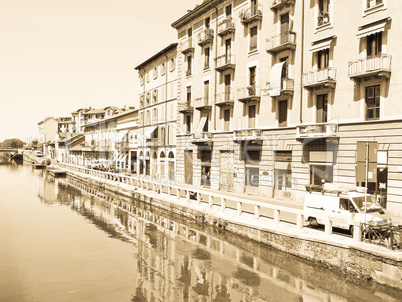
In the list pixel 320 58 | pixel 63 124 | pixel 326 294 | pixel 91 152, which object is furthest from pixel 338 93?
pixel 63 124

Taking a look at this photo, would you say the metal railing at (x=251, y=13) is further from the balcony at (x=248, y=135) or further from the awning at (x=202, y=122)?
the awning at (x=202, y=122)

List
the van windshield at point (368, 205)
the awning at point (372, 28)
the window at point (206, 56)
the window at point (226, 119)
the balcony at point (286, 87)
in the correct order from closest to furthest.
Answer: the van windshield at point (368, 205) → the awning at point (372, 28) → the balcony at point (286, 87) → the window at point (226, 119) → the window at point (206, 56)

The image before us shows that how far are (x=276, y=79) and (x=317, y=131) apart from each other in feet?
16.6

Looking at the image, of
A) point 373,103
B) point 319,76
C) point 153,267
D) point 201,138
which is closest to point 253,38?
point 319,76

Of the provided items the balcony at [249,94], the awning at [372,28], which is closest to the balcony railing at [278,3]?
the balcony at [249,94]

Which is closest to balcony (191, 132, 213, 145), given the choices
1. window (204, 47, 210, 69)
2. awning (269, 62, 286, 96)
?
window (204, 47, 210, 69)

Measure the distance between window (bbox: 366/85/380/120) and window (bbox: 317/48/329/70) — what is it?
11.1 ft

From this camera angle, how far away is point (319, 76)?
21234 mm

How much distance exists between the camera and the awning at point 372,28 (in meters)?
18.0

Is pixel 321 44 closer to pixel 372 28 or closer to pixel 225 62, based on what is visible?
pixel 372 28

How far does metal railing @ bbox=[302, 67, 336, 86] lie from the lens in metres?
20.7

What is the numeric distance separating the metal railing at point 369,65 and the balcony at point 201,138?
1508 cm

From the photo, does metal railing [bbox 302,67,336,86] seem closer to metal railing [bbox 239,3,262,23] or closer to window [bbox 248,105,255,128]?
window [bbox 248,105,255,128]

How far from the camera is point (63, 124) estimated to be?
146 meters
